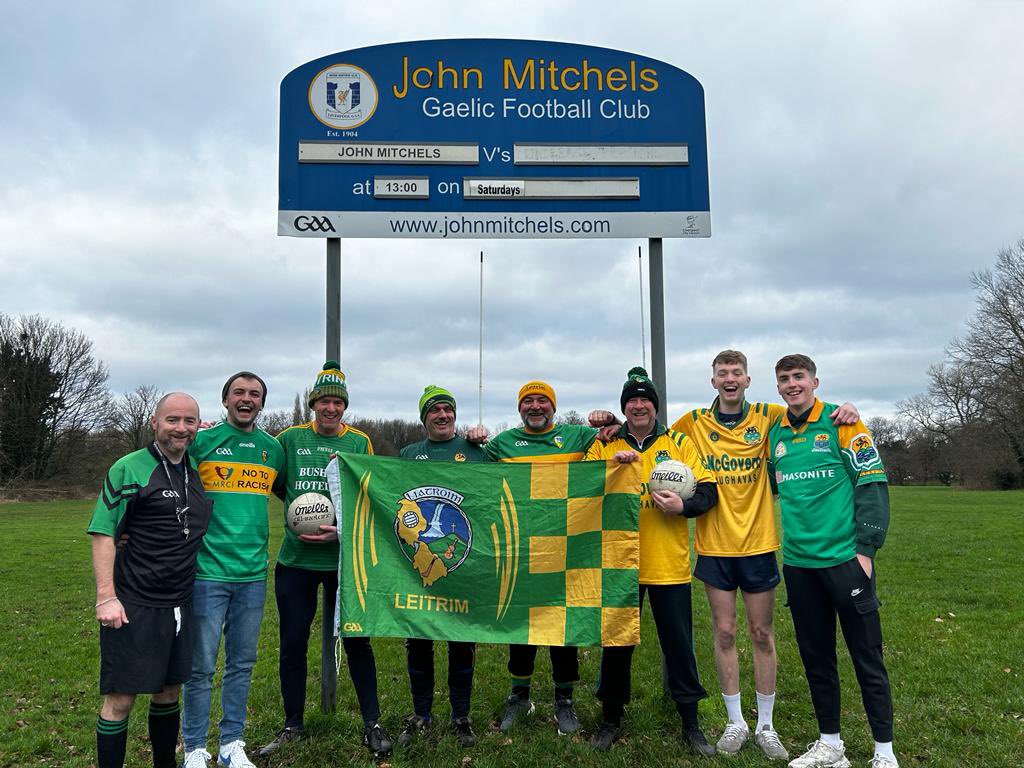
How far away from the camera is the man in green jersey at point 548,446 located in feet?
18.6

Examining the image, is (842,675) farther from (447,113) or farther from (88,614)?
(88,614)

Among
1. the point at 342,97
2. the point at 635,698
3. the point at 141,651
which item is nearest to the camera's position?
the point at 141,651

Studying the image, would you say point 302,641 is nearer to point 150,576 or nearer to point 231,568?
point 231,568

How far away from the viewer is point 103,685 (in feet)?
13.4

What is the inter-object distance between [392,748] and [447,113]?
18.5 feet

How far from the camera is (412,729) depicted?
18.0ft

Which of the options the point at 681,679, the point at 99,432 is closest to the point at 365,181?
the point at 681,679

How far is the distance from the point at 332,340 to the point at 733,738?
15.5ft

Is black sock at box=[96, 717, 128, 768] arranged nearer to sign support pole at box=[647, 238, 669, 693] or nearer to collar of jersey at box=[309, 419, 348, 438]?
collar of jersey at box=[309, 419, 348, 438]

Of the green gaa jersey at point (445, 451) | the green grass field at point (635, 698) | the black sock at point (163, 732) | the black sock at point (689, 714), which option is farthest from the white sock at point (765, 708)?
the black sock at point (163, 732)

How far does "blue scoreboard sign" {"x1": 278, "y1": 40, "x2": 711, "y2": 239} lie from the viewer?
659 cm

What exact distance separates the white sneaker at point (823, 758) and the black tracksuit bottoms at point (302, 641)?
3145 millimetres

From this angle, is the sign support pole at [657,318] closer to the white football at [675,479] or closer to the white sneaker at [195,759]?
the white football at [675,479]

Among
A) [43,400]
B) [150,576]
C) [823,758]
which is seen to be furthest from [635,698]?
[43,400]
